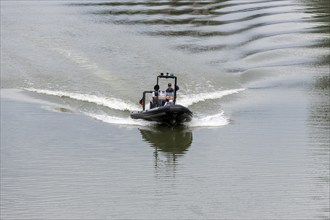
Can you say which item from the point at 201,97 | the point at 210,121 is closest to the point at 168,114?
the point at 210,121

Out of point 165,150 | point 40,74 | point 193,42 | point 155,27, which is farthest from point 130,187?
point 155,27

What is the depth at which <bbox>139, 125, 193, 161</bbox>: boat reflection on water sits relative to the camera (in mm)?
20328

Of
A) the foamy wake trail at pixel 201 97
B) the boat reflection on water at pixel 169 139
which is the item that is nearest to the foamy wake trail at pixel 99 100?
the foamy wake trail at pixel 201 97

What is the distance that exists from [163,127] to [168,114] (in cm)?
85

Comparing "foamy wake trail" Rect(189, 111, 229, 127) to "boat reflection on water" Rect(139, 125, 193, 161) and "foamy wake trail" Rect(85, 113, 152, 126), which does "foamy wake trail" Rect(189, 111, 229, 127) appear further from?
"foamy wake trail" Rect(85, 113, 152, 126)

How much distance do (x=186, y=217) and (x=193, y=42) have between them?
18.9 meters

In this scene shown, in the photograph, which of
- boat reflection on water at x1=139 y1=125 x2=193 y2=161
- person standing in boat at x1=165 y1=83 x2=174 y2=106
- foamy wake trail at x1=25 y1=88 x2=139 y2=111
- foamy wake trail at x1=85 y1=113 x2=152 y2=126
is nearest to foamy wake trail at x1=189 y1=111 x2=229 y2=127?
boat reflection on water at x1=139 y1=125 x2=193 y2=161

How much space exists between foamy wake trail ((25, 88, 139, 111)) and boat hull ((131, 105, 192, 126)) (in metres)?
1.73

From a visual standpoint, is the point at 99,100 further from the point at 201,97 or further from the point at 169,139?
the point at 169,139

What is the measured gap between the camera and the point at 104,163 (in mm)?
18828

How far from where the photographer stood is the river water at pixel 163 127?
1656 cm

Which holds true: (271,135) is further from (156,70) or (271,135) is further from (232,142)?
(156,70)

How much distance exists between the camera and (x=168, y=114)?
71.5 feet

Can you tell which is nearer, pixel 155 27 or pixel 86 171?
pixel 86 171
